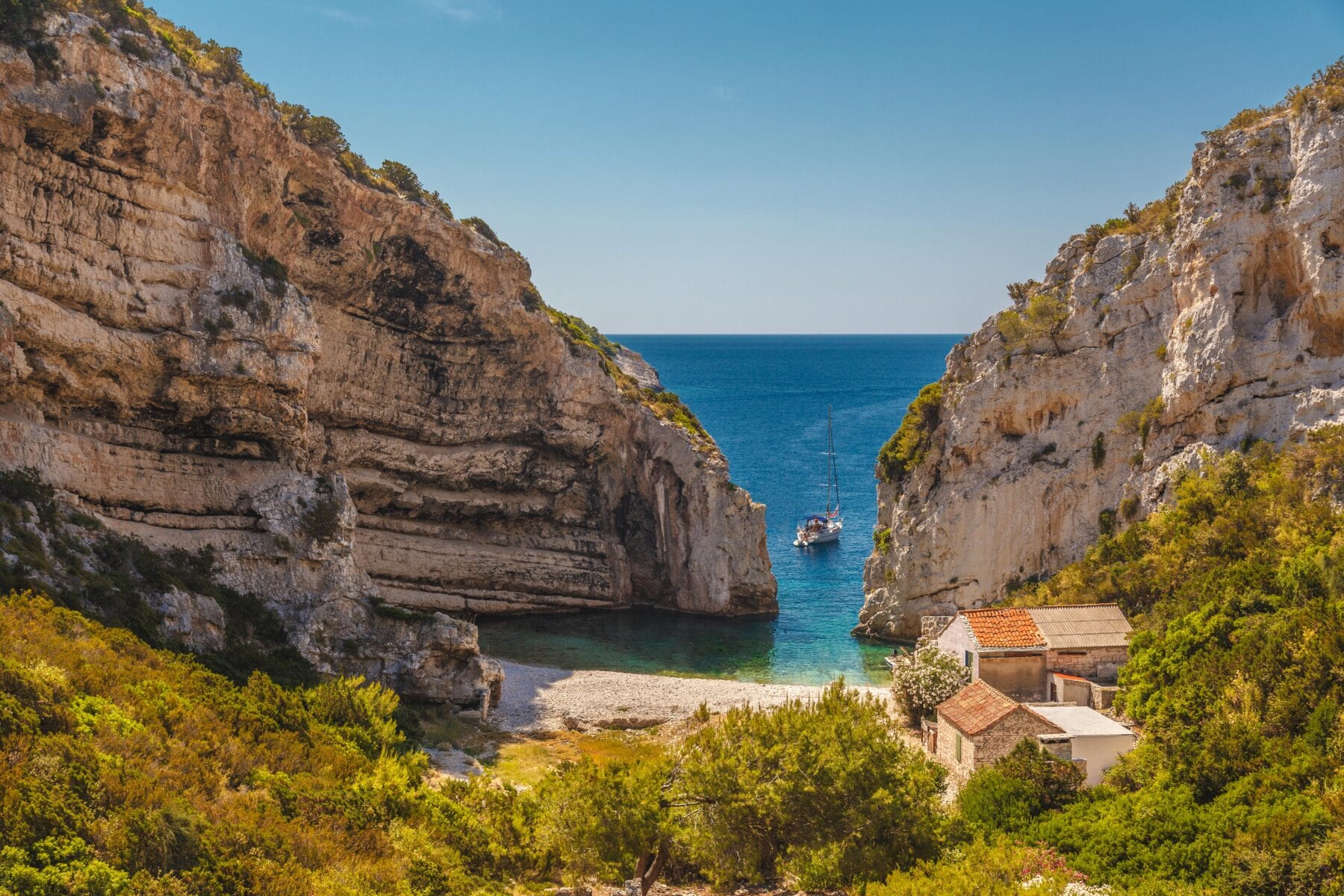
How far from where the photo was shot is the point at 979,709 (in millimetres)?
25766

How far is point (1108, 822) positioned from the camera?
20422 millimetres

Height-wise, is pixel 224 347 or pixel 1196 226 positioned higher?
pixel 1196 226

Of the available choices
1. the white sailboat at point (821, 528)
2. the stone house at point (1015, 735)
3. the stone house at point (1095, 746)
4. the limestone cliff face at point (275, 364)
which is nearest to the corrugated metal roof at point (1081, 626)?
the stone house at point (1015, 735)

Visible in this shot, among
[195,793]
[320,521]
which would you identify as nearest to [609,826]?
[195,793]

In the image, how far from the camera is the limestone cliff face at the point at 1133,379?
32344 mm

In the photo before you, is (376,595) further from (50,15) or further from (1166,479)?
(1166,479)

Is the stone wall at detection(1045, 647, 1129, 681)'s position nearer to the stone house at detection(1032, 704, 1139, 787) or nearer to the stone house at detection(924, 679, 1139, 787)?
the stone house at detection(924, 679, 1139, 787)

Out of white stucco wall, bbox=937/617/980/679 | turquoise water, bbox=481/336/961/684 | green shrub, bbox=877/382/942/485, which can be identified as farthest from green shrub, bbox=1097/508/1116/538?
turquoise water, bbox=481/336/961/684

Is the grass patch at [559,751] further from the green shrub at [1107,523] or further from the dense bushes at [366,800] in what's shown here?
the green shrub at [1107,523]

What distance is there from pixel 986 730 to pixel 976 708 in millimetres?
1666

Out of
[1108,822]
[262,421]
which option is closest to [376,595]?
[262,421]

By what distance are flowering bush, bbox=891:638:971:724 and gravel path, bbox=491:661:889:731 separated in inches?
49.6

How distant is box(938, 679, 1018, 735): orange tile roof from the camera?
2478cm

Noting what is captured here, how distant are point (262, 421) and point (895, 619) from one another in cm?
2929
